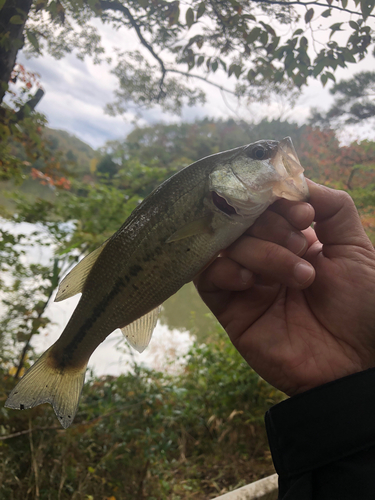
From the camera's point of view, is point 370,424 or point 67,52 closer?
point 370,424

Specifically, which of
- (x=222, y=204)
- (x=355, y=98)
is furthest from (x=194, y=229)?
(x=355, y=98)

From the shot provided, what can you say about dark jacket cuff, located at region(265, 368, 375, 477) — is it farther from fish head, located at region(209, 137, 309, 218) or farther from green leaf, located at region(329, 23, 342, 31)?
green leaf, located at region(329, 23, 342, 31)

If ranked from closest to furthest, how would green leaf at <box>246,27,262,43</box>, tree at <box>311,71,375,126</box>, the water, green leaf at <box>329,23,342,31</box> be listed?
green leaf at <box>329,23,342,31</box>, green leaf at <box>246,27,262,43</box>, the water, tree at <box>311,71,375,126</box>

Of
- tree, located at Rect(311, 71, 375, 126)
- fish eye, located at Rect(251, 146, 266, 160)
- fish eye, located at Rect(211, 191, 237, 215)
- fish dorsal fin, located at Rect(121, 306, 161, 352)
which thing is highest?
tree, located at Rect(311, 71, 375, 126)

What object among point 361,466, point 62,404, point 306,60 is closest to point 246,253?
point 361,466

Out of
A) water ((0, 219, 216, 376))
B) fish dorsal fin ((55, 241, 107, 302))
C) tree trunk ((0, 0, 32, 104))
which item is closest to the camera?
fish dorsal fin ((55, 241, 107, 302))

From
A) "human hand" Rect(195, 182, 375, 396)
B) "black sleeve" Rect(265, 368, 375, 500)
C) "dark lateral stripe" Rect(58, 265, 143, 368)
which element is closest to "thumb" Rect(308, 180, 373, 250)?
"human hand" Rect(195, 182, 375, 396)

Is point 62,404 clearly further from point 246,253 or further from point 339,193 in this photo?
point 339,193

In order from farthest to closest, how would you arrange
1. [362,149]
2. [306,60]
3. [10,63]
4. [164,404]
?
[362,149]
[164,404]
[306,60]
[10,63]
